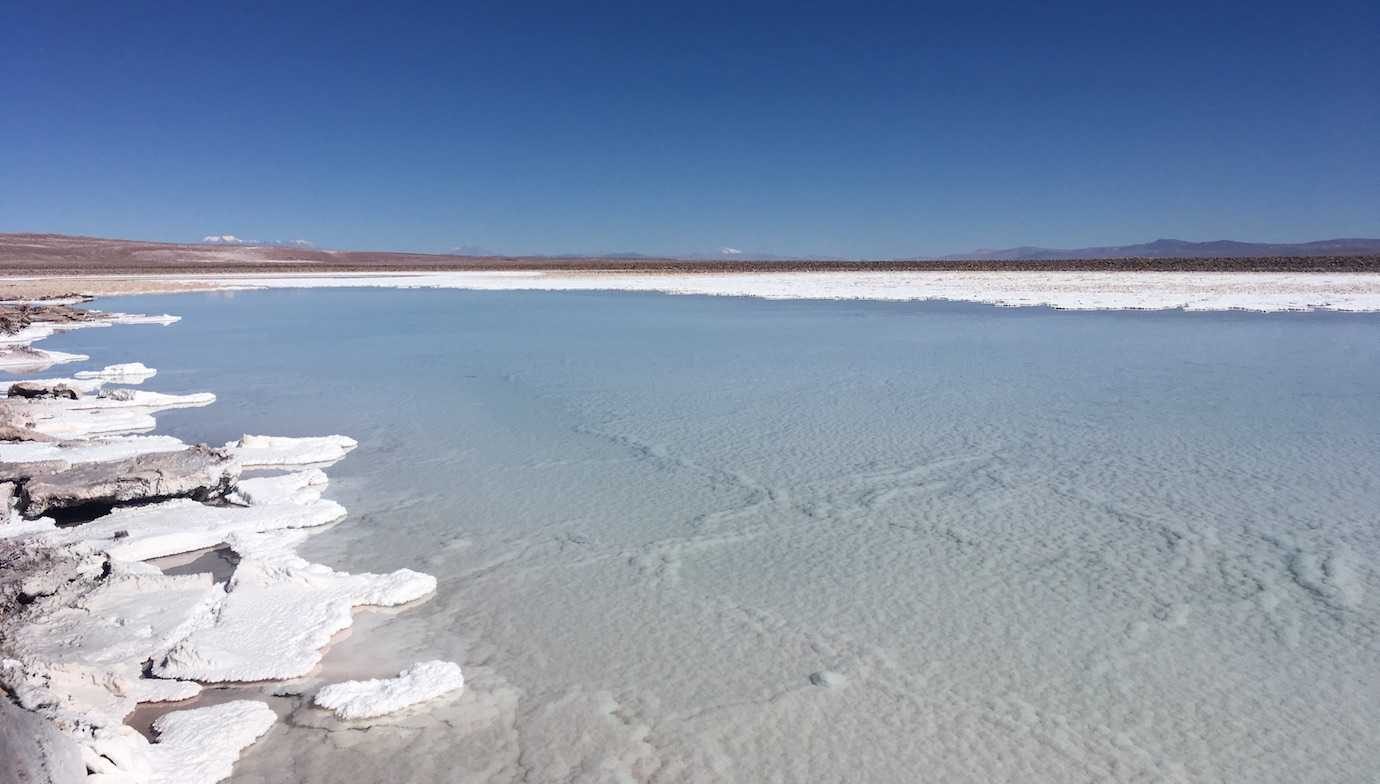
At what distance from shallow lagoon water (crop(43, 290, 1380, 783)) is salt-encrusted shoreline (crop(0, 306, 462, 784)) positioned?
0.13 meters

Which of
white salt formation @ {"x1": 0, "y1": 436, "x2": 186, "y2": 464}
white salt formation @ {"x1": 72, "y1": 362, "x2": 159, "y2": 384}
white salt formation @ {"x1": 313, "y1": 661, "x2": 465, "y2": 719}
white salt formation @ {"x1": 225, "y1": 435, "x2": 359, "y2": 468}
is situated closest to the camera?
white salt formation @ {"x1": 313, "y1": 661, "x2": 465, "y2": 719}

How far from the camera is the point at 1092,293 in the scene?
1872 centimetres

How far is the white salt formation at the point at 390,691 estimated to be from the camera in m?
2.41

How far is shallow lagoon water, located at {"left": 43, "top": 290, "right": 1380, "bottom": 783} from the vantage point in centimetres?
226

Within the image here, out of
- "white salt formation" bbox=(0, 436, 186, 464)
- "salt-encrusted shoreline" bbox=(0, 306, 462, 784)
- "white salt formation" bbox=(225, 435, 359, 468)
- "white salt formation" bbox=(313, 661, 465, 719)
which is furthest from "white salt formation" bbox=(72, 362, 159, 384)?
"white salt formation" bbox=(313, 661, 465, 719)

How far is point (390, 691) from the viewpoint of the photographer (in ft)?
8.14

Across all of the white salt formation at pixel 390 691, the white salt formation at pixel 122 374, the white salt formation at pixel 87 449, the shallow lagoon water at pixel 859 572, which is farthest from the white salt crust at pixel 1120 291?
the white salt formation at pixel 390 691

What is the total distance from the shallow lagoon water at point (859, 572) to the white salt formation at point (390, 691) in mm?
57

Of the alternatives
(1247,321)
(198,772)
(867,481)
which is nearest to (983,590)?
(867,481)

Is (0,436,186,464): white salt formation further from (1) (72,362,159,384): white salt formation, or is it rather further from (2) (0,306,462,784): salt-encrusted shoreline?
Result: (1) (72,362,159,384): white salt formation

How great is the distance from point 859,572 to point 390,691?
1733 mm

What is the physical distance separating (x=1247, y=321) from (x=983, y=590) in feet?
37.6

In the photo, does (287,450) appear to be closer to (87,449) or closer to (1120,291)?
(87,449)

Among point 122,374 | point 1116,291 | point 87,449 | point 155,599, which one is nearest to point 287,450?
point 87,449
